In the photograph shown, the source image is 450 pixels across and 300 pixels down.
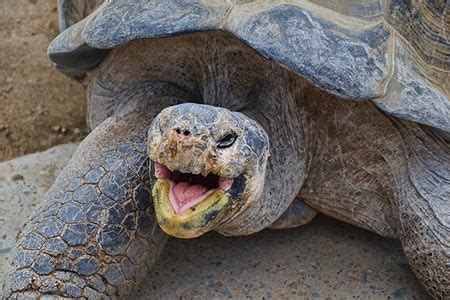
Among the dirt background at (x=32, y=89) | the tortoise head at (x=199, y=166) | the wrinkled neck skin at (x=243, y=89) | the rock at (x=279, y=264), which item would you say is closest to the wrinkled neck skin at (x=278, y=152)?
the wrinkled neck skin at (x=243, y=89)

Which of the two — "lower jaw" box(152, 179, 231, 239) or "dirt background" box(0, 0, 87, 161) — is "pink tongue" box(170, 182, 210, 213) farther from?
"dirt background" box(0, 0, 87, 161)

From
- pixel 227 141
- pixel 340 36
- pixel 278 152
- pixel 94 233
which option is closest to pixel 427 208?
pixel 278 152

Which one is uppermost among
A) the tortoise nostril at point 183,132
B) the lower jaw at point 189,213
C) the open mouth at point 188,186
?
the tortoise nostril at point 183,132

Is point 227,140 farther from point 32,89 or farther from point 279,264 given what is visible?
point 32,89

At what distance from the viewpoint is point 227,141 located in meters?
2.68

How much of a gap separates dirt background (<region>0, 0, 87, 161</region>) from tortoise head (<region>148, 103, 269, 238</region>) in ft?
6.02

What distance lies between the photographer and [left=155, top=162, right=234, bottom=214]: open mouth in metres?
2.60

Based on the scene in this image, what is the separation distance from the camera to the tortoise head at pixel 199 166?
8.45 ft

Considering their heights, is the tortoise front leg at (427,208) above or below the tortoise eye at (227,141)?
below

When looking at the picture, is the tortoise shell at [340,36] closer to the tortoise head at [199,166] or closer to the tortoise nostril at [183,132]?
the tortoise head at [199,166]

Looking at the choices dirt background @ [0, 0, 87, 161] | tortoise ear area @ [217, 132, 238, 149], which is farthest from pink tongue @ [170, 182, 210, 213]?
dirt background @ [0, 0, 87, 161]

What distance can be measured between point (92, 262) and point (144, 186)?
1.05ft

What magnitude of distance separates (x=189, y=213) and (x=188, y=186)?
10cm

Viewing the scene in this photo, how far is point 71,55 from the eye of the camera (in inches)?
141
